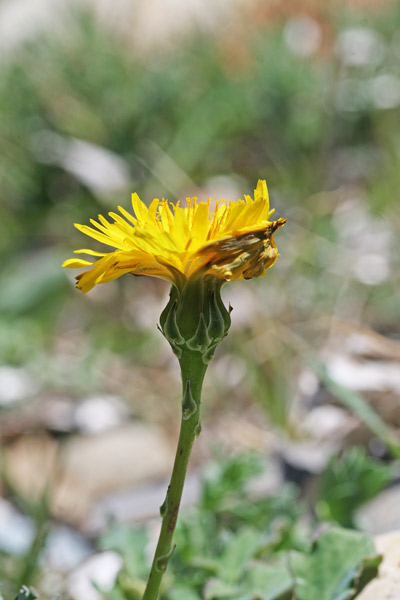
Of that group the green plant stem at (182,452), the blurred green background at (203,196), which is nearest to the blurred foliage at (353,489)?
the blurred green background at (203,196)

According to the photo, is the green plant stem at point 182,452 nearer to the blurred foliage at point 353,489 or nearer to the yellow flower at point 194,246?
the yellow flower at point 194,246

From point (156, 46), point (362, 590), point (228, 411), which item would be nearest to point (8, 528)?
point (228, 411)

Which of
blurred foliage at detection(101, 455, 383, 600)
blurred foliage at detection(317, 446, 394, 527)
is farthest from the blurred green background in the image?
blurred foliage at detection(101, 455, 383, 600)

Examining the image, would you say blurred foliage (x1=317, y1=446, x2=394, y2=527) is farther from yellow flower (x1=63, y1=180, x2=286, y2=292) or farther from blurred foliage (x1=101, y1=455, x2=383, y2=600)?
yellow flower (x1=63, y1=180, x2=286, y2=292)

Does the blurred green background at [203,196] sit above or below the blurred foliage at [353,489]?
Result: above

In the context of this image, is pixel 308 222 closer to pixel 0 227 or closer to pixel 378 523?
pixel 0 227

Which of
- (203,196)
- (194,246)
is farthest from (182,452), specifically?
(203,196)
